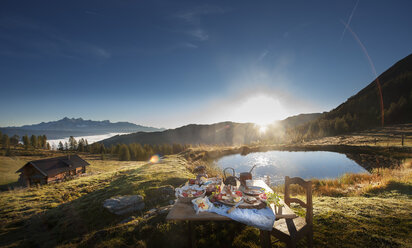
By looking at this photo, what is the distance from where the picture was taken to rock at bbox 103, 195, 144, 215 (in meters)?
5.00

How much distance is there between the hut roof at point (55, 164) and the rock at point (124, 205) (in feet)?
102

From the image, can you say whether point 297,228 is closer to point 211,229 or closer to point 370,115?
point 211,229

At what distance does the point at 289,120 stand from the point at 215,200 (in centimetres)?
11104

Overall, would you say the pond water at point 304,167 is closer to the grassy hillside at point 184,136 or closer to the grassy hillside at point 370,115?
the grassy hillside at point 370,115

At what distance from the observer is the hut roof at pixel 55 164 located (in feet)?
85.4

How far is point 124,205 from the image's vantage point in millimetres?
5141

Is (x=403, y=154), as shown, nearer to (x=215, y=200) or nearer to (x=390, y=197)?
(x=390, y=197)

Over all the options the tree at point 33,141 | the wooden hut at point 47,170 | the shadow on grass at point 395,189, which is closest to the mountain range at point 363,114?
the shadow on grass at point 395,189

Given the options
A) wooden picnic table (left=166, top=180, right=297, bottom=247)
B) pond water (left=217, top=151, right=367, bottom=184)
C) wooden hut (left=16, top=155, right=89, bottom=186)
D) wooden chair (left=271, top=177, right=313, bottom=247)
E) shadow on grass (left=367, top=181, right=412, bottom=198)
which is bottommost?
wooden hut (left=16, top=155, right=89, bottom=186)

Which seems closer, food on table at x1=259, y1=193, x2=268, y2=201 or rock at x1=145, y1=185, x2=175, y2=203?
food on table at x1=259, y1=193, x2=268, y2=201

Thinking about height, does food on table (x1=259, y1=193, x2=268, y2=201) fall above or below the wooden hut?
above

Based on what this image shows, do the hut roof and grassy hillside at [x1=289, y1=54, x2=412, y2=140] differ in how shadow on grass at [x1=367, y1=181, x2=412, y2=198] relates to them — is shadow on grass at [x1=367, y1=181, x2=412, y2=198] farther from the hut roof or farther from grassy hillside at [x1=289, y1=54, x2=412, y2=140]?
the hut roof

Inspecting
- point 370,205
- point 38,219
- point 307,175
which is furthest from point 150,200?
point 307,175

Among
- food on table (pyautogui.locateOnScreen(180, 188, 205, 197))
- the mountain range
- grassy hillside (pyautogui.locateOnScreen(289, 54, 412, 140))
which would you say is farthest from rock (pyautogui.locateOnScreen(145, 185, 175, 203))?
grassy hillside (pyautogui.locateOnScreen(289, 54, 412, 140))
